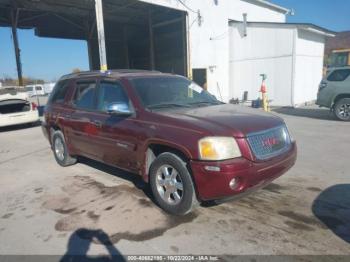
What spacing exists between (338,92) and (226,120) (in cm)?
856

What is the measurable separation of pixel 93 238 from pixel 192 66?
43.7 ft

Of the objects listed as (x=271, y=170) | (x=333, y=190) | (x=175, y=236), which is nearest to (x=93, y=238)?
(x=175, y=236)

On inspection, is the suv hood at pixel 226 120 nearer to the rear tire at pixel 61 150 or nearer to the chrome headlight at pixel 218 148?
the chrome headlight at pixel 218 148

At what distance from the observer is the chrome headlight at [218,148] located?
3420mm

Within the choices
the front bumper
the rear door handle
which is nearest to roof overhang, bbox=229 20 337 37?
the rear door handle

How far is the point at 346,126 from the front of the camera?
9.62m

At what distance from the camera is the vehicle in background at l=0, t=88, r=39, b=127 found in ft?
37.6

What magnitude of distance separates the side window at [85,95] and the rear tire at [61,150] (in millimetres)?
1001

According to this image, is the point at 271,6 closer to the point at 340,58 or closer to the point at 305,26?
the point at 340,58

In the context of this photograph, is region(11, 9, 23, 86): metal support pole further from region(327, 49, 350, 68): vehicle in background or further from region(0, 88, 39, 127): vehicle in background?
region(327, 49, 350, 68): vehicle in background

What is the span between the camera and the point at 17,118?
38.4 ft

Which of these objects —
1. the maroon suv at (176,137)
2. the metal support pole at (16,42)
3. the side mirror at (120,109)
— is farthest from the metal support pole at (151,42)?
the side mirror at (120,109)

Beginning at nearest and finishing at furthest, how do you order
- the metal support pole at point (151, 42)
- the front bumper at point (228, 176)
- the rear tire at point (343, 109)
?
the front bumper at point (228, 176) → the rear tire at point (343, 109) → the metal support pole at point (151, 42)

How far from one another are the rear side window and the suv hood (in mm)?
7911
